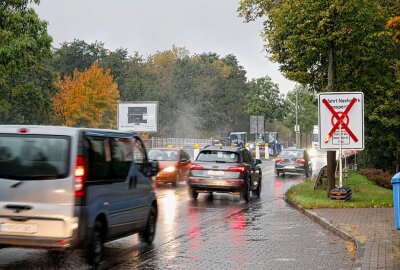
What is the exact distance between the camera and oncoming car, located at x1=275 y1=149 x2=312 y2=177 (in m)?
37.6

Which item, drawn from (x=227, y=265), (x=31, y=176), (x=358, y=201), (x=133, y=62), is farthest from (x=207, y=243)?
(x=133, y=62)

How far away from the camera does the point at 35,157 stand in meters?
9.05

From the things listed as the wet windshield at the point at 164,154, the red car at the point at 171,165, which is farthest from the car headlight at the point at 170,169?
the wet windshield at the point at 164,154

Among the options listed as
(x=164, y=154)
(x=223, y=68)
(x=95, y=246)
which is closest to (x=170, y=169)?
(x=164, y=154)

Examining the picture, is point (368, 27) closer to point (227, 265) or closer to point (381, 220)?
point (381, 220)

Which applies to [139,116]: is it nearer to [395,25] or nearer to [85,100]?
[85,100]

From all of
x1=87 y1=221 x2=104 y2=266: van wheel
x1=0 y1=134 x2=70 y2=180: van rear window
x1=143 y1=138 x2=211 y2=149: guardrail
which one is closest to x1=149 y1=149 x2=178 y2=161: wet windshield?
x1=87 y1=221 x2=104 y2=266: van wheel

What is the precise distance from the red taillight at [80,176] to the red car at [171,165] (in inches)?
726

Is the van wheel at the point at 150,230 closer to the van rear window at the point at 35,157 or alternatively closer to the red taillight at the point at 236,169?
the van rear window at the point at 35,157

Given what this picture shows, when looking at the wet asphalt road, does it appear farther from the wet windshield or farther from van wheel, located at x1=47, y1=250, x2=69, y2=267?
the wet windshield

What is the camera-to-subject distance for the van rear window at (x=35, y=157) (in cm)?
898

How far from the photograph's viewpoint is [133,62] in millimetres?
104750

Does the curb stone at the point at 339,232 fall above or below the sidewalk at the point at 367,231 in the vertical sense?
below

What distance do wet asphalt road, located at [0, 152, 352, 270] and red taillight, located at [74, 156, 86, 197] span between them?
1182 mm
